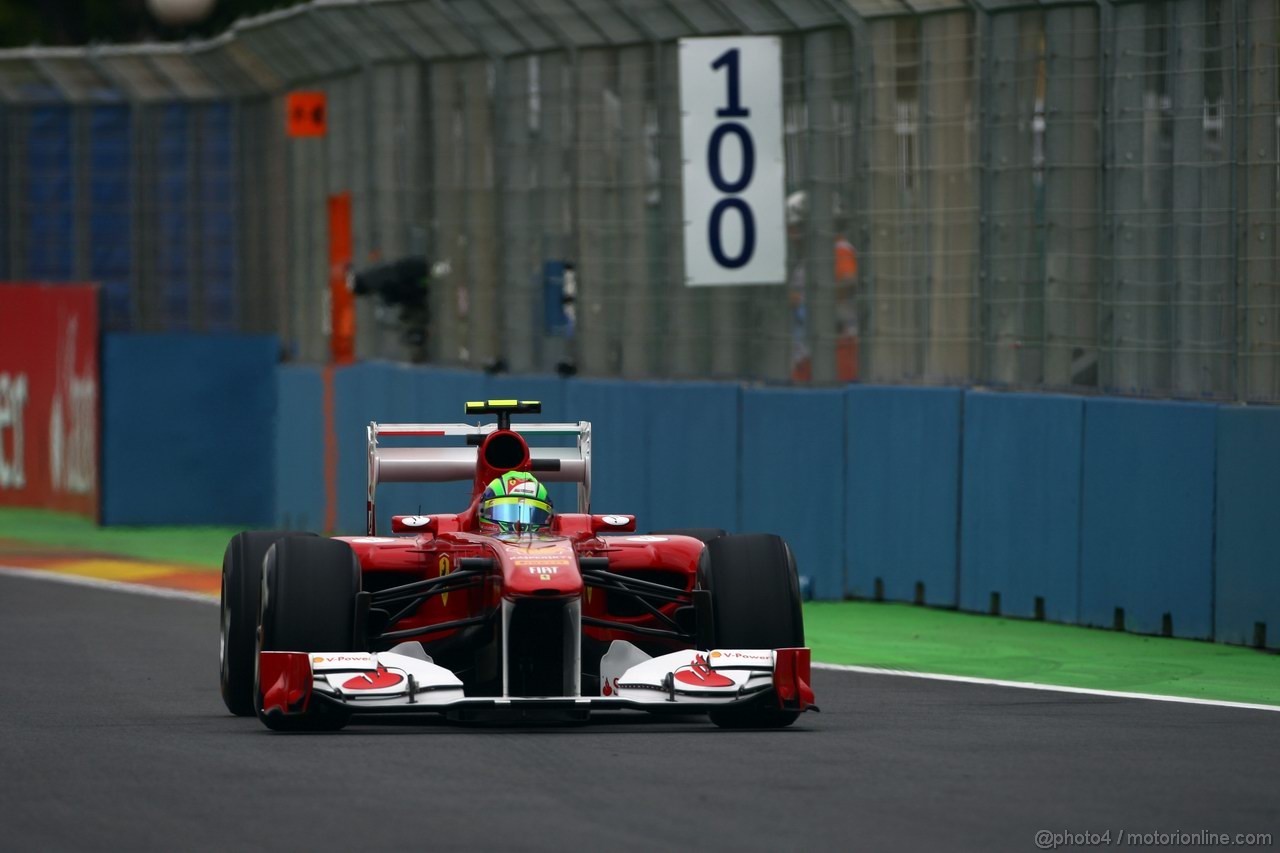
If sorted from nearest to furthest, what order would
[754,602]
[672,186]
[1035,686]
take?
[754,602] < [1035,686] < [672,186]

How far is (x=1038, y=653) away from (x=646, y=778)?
221 inches

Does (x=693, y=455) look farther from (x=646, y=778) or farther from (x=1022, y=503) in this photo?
(x=646, y=778)

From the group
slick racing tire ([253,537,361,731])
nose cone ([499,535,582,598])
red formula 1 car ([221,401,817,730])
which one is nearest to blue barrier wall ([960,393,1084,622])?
red formula 1 car ([221,401,817,730])

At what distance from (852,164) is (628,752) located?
8085mm

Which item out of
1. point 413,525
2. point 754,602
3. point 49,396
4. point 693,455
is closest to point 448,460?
point 413,525

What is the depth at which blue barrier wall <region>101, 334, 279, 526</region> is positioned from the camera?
24766 mm

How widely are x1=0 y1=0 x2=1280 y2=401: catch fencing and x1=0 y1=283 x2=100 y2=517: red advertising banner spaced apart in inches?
24.1

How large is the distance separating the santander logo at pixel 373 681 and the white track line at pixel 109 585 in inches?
313

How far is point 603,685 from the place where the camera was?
10.6 m

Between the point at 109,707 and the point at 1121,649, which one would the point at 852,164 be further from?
the point at 109,707

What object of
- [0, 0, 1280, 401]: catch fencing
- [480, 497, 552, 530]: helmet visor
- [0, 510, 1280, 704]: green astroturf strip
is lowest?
[0, 510, 1280, 704]: green astroturf strip

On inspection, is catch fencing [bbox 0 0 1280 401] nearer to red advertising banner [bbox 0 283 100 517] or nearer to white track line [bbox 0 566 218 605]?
red advertising banner [bbox 0 283 100 517]

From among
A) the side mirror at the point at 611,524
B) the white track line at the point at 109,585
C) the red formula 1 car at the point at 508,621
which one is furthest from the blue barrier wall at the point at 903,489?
the side mirror at the point at 611,524

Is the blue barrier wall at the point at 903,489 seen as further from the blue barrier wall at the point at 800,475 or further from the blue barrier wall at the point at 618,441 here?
the blue barrier wall at the point at 618,441
